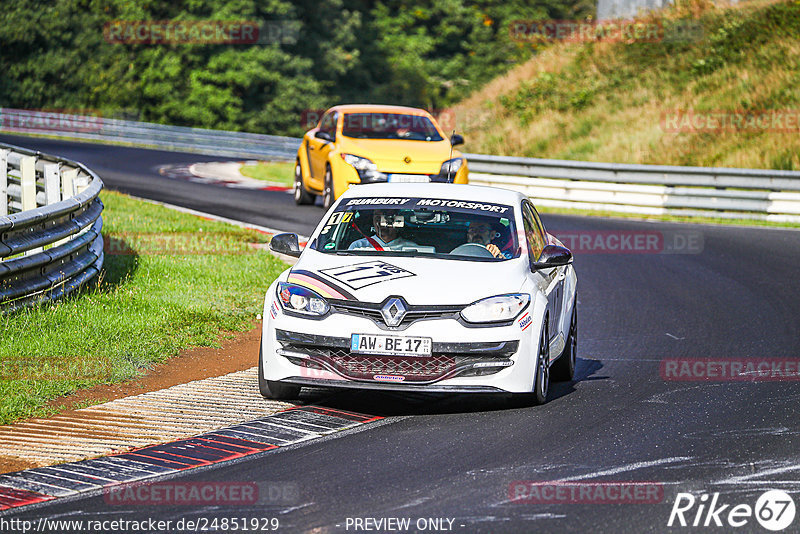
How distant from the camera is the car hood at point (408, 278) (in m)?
8.08

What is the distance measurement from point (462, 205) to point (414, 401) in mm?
1673

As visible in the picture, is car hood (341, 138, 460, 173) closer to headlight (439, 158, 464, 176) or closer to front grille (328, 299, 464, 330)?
headlight (439, 158, 464, 176)

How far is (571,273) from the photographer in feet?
33.0

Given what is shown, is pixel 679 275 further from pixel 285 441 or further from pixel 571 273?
pixel 285 441

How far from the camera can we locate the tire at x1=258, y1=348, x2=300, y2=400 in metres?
8.39

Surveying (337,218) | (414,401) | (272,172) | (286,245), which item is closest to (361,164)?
(337,218)

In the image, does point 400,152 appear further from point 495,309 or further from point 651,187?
point 495,309

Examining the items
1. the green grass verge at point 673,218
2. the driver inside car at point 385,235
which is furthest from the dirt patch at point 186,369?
the green grass verge at point 673,218

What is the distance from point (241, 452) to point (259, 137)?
36.5m

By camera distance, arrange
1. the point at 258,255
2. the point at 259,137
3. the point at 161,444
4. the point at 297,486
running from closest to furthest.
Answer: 1. the point at 297,486
2. the point at 161,444
3. the point at 258,255
4. the point at 259,137

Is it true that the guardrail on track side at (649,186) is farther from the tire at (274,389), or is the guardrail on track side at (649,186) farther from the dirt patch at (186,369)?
the tire at (274,389)

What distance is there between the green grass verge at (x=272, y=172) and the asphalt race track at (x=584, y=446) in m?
16.7

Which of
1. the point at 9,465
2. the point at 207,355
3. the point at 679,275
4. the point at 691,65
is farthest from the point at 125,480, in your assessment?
the point at 691,65

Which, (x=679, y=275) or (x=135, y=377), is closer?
(x=135, y=377)
